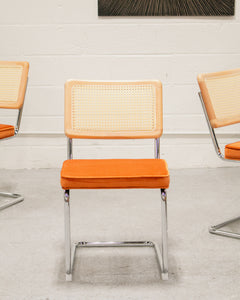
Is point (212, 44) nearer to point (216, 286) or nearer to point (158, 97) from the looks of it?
point (158, 97)

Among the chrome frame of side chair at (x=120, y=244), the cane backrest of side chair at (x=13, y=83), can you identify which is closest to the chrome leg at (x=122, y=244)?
Answer: the chrome frame of side chair at (x=120, y=244)

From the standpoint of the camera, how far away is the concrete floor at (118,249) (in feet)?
5.42

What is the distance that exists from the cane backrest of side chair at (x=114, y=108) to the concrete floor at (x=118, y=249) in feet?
1.86

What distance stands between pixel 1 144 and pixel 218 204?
1896 mm

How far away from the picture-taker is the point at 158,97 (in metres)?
2.04

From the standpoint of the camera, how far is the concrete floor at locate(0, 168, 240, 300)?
1.65 metres

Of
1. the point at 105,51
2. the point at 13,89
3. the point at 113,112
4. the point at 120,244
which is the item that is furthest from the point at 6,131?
the point at 105,51

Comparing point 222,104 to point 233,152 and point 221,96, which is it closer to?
point 221,96

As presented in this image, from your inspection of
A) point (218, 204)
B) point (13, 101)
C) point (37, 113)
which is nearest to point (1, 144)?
point (37, 113)

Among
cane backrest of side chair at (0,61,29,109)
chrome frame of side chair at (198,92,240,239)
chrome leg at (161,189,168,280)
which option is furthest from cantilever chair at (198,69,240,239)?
cane backrest of side chair at (0,61,29,109)

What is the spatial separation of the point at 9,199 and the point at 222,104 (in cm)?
152

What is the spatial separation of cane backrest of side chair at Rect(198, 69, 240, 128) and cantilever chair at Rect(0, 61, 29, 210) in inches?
47.5

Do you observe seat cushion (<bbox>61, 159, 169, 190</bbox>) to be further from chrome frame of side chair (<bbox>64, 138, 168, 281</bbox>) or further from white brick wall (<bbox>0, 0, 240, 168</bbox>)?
white brick wall (<bbox>0, 0, 240, 168</bbox>)

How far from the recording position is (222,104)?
2262 millimetres
